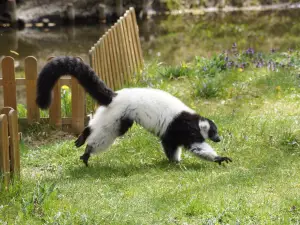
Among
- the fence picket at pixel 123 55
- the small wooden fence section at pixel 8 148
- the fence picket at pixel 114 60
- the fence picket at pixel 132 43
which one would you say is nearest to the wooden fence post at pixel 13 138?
the small wooden fence section at pixel 8 148

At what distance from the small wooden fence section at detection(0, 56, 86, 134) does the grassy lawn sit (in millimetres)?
236

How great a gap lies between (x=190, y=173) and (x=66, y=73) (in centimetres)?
193

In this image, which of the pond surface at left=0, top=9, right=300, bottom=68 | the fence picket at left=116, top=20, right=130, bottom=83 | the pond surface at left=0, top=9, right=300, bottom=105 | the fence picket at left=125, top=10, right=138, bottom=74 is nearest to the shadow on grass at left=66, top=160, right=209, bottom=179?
the fence picket at left=116, top=20, right=130, bottom=83

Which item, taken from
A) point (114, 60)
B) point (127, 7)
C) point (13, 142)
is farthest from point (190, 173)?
point (127, 7)

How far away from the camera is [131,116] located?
22.2ft

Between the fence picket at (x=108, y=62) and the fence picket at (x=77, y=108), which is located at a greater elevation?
the fence picket at (x=108, y=62)

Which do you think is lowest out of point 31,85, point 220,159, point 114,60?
point 220,159

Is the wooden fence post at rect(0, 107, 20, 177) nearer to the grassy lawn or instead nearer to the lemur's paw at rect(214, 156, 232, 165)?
the grassy lawn

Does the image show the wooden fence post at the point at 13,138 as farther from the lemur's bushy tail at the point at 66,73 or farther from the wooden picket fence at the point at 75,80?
the wooden picket fence at the point at 75,80

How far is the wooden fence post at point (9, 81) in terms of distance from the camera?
26.7 feet

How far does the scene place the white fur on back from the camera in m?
6.74

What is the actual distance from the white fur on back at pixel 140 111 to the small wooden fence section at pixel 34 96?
1.58 m

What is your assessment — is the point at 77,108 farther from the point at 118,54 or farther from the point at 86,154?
the point at 118,54

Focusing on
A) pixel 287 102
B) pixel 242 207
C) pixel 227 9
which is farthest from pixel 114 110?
pixel 227 9
